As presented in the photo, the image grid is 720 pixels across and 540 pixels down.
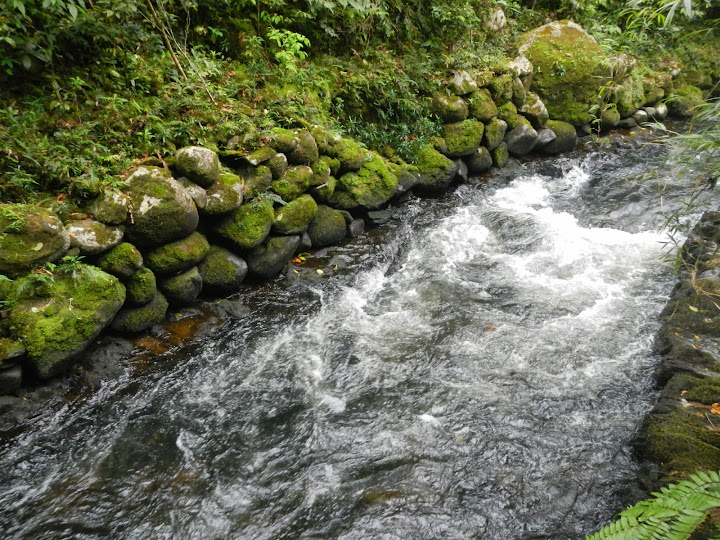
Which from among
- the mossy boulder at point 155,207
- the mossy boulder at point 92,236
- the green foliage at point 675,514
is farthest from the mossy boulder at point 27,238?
the green foliage at point 675,514

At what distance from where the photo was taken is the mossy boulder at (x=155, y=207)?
16.8 feet

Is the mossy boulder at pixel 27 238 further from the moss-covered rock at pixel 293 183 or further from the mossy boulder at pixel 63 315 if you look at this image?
the moss-covered rock at pixel 293 183

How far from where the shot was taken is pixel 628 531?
93.7 inches

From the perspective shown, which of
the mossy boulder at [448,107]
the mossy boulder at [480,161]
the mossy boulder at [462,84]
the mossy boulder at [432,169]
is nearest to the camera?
the mossy boulder at [432,169]

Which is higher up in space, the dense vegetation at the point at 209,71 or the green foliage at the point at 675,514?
the dense vegetation at the point at 209,71

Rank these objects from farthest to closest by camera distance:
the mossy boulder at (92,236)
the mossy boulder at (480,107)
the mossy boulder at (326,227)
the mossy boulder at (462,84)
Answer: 1. the mossy boulder at (480,107)
2. the mossy boulder at (462,84)
3. the mossy boulder at (326,227)
4. the mossy boulder at (92,236)

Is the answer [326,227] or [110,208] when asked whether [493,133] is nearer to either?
[326,227]

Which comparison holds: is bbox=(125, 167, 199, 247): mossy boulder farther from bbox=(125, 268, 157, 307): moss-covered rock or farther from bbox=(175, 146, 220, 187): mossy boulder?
bbox=(125, 268, 157, 307): moss-covered rock

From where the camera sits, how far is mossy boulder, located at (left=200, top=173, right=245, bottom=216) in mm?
5770

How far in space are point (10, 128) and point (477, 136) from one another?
26.1ft

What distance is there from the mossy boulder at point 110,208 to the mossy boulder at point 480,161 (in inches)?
280

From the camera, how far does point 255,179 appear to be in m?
6.24

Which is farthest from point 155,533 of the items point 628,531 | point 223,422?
point 628,531

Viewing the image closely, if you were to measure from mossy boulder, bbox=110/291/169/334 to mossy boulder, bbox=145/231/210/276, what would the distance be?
13.3 inches
